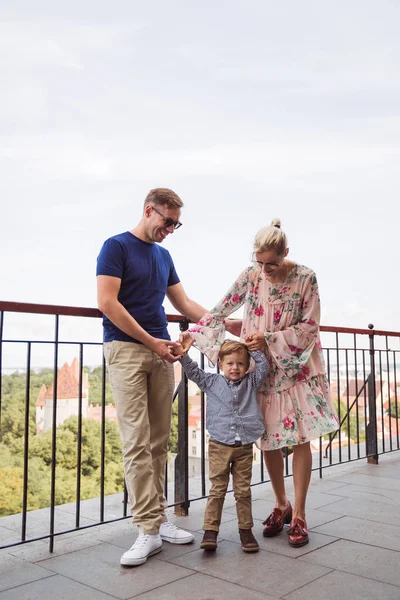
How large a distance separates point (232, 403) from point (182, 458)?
28.8 inches

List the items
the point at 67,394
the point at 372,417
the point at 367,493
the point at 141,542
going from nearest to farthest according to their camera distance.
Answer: the point at 141,542 → the point at 367,493 → the point at 372,417 → the point at 67,394

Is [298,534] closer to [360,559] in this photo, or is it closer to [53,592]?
[360,559]

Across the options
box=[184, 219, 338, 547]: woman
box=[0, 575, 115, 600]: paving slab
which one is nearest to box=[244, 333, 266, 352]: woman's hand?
box=[184, 219, 338, 547]: woman

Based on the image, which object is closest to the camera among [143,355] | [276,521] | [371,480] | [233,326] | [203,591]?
[203,591]

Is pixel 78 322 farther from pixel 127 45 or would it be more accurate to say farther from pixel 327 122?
pixel 127 45

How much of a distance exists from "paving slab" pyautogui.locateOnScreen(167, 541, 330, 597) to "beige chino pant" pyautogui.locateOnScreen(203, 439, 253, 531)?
0.12 metres

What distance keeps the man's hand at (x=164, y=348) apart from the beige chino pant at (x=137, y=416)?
7cm

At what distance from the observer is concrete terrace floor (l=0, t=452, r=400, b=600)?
1.93 metres

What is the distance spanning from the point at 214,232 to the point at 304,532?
147 ft

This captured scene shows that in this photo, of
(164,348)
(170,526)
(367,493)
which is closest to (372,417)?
(367,493)

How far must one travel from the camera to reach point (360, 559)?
7.42ft

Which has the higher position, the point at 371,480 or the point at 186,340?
the point at 186,340

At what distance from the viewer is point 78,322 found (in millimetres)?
2574

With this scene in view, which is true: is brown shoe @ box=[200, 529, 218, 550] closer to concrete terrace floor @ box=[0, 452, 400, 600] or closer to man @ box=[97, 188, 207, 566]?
concrete terrace floor @ box=[0, 452, 400, 600]
